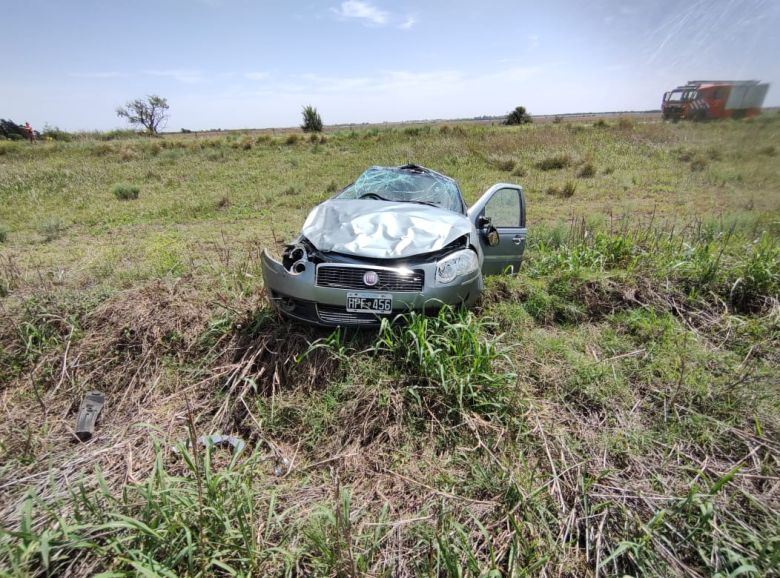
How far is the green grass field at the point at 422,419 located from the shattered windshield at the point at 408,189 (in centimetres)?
112

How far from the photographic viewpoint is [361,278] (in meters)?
2.40

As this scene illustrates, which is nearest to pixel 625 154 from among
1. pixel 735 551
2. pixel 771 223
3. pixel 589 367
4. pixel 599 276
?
pixel 771 223

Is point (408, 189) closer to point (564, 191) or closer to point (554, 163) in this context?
point (564, 191)

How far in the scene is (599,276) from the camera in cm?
346

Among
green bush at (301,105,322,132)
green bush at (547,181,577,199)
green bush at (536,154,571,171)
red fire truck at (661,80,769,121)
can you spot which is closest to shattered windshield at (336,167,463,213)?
red fire truck at (661,80,769,121)

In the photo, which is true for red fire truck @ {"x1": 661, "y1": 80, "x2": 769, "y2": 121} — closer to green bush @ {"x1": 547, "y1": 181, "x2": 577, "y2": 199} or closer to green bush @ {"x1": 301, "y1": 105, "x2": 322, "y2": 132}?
green bush @ {"x1": 547, "y1": 181, "x2": 577, "y2": 199}

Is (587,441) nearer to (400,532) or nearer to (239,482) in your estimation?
(400,532)

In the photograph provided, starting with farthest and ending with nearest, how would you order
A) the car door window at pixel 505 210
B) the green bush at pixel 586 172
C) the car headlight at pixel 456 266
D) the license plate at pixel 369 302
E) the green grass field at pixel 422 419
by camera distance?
the green bush at pixel 586 172, the car door window at pixel 505 210, the car headlight at pixel 456 266, the license plate at pixel 369 302, the green grass field at pixel 422 419

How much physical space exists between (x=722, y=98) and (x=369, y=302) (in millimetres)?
2676

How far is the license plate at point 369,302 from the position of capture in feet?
7.82

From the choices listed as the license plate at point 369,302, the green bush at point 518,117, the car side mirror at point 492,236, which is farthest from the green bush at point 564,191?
the green bush at point 518,117

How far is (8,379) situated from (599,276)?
5016 millimetres

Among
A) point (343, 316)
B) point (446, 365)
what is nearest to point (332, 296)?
point (343, 316)

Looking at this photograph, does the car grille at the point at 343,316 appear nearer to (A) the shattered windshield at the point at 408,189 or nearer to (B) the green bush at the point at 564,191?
(A) the shattered windshield at the point at 408,189
